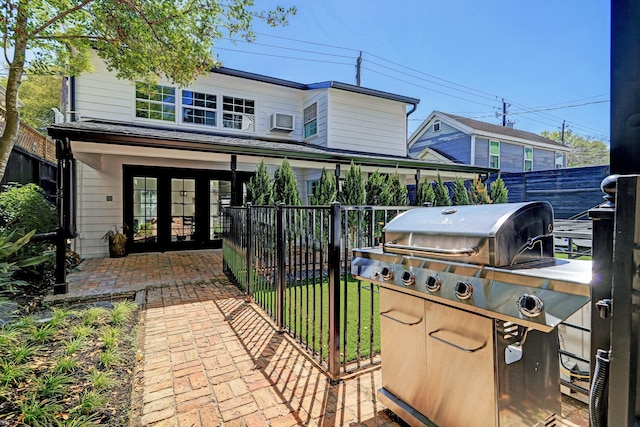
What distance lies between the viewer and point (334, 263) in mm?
2447

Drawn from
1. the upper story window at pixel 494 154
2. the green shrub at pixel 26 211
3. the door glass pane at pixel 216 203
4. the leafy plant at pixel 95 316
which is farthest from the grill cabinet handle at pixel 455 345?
the upper story window at pixel 494 154

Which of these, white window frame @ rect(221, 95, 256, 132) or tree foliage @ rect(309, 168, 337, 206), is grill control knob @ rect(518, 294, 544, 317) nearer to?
tree foliage @ rect(309, 168, 337, 206)

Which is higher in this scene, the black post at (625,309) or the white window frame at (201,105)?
the white window frame at (201,105)

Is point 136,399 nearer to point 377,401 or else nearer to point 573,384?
point 377,401

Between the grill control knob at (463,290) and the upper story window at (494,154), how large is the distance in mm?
16699

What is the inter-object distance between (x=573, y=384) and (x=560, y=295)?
146 cm

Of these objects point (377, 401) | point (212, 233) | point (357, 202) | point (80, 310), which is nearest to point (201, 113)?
point (212, 233)

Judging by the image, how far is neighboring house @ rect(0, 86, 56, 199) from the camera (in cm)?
690

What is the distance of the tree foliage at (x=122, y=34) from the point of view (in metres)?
4.55

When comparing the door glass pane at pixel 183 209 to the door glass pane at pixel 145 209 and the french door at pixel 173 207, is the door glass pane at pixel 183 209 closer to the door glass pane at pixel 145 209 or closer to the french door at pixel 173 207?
the french door at pixel 173 207

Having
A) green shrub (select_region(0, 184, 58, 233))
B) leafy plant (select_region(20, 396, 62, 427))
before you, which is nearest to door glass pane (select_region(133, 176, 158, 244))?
green shrub (select_region(0, 184, 58, 233))

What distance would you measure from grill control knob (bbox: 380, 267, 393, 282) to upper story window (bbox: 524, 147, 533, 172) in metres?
18.8

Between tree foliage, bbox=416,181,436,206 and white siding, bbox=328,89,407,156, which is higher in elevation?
white siding, bbox=328,89,407,156

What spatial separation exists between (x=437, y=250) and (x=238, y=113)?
959 centimetres
